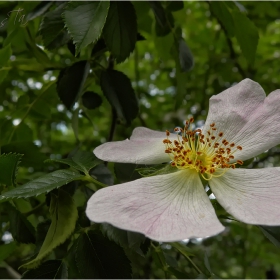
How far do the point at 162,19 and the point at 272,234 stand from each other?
19.4 inches

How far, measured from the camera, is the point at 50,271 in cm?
56

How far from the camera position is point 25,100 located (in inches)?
37.8

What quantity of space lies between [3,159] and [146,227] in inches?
9.0

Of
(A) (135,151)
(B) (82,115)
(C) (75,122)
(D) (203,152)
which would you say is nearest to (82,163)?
(A) (135,151)

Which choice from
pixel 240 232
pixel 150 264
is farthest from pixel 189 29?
pixel 150 264

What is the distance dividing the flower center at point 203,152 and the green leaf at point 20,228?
9.7 inches

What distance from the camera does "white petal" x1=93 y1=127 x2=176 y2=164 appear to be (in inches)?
25.0

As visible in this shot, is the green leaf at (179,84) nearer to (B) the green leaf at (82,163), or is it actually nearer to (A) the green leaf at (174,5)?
(A) the green leaf at (174,5)

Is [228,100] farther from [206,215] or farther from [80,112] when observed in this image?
[80,112]

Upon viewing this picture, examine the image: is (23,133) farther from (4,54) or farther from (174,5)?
(174,5)

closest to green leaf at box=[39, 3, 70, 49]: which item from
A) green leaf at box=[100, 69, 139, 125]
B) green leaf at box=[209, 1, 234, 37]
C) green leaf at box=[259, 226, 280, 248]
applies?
green leaf at box=[100, 69, 139, 125]

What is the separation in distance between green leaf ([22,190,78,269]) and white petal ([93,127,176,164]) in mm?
92

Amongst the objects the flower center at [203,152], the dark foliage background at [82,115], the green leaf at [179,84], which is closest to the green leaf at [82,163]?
the dark foliage background at [82,115]

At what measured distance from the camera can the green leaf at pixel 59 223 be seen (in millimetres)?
516
